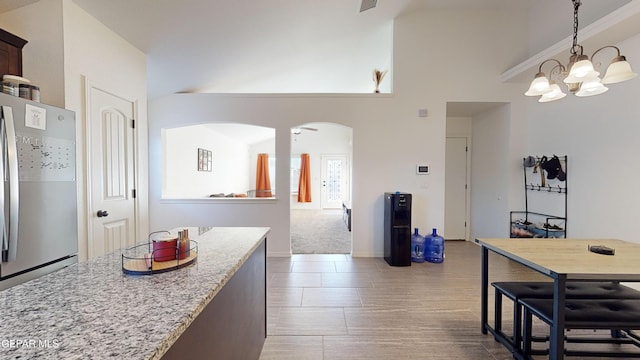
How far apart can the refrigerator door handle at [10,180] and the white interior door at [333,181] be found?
816cm

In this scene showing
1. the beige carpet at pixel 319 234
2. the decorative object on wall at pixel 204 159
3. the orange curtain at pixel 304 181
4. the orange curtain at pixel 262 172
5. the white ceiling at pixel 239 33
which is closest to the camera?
the white ceiling at pixel 239 33

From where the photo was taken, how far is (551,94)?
209 centimetres

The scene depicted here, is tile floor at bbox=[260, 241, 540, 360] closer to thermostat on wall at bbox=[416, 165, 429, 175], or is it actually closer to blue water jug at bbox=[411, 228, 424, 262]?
blue water jug at bbox=[411, 228, 424, 262]

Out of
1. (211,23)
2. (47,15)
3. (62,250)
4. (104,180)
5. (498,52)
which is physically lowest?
(62,250)

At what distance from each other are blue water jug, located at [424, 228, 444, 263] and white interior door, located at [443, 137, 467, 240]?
1.39 m

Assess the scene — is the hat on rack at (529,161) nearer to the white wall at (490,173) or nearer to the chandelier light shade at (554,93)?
the white wall at (490,173)

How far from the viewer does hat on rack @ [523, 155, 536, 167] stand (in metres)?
3.97

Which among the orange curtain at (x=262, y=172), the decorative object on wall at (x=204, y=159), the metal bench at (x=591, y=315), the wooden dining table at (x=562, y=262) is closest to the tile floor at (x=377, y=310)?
the wooden dining table at (x=562, y=262)

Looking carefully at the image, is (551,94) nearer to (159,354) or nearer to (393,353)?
(393,353)

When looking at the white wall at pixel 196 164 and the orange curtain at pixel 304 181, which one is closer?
the white wall at pixel 196 164

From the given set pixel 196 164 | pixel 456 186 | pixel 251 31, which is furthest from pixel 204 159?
pixel 456 186

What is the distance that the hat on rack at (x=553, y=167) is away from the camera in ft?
11.6

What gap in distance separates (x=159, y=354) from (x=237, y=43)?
3560 millimetres

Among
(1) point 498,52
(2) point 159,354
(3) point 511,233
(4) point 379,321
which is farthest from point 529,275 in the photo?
(2) point 159,354
